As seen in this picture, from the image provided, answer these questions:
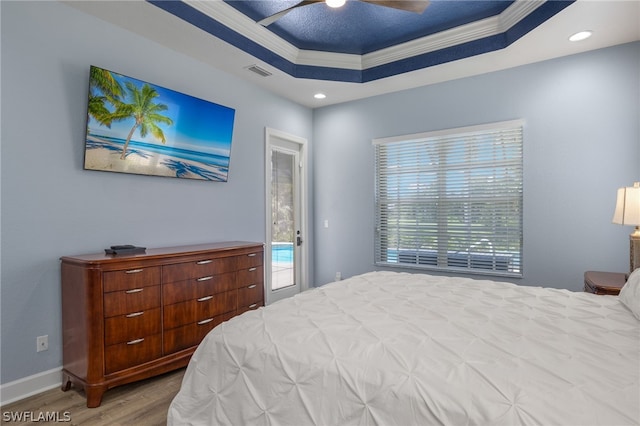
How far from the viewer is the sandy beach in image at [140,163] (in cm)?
270

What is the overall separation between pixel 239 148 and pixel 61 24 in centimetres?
187

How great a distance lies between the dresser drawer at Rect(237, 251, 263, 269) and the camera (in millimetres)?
3285

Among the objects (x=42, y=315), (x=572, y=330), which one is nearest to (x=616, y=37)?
(x=572, y=330)

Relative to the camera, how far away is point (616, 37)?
3107 mm

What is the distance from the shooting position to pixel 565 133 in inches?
137

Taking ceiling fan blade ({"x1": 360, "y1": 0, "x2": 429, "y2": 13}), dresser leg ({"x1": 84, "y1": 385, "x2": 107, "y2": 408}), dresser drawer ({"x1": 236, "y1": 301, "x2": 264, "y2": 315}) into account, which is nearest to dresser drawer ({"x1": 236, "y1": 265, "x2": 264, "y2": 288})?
dresser drawer ({"x1": 236, "y1": 301, "x2": 264, "y2": 315})

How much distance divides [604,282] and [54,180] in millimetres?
4193

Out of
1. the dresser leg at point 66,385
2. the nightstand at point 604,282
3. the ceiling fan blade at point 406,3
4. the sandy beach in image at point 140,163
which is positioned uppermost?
the ceiling fan blade at point 406,3

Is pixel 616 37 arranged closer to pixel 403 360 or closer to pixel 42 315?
pixel 403 360

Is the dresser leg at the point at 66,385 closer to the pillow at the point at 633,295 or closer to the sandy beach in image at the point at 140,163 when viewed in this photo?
the sandy beach in image at the point at 140,163

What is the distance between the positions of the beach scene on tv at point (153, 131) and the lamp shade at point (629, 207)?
3.55 metres

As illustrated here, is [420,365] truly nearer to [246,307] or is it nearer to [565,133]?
[246,307]

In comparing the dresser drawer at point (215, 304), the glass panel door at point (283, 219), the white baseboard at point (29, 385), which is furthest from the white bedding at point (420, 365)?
the glass panel door at point (283, 219)

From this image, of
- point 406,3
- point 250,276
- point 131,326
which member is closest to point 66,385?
point 131,326
